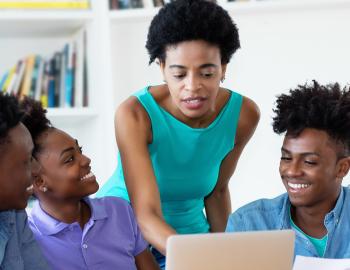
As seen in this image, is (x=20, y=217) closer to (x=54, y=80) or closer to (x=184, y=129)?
(x=184, y=129)

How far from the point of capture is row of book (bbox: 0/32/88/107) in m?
2.90

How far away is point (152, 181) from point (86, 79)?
111 centimetres

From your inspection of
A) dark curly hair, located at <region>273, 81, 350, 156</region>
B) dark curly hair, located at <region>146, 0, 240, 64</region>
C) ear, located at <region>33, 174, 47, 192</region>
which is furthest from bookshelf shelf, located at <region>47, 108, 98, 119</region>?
dark curly hair, located at <region>273, 81, 350, 156</region>

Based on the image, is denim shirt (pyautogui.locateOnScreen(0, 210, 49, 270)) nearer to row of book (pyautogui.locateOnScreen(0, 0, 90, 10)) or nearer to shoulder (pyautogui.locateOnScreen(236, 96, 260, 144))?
shoulder (pyautogui.locateOnScreen(236, 96, 260, 144))

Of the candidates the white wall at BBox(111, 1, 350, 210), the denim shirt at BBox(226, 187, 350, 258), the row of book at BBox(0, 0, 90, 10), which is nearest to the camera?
the denim shirt at BBox(226, 187, 350, 258)

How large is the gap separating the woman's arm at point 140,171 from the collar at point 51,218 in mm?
94

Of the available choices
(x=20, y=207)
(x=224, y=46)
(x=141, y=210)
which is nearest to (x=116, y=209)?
(x=141, y=210)

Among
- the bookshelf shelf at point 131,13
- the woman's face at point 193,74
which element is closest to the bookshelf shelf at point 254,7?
the bookshelf shelf at point 131,13

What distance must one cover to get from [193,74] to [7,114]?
53 cm

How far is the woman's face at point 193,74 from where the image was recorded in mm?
1887

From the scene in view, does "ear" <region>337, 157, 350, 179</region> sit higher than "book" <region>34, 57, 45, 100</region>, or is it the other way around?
"book" <region>34, 57, 45, 100</region>

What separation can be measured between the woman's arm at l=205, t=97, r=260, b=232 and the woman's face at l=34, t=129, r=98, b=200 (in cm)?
51

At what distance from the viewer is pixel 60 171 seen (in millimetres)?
1863

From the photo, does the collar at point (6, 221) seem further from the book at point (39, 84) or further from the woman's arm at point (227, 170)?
the book at point (39, 84)
